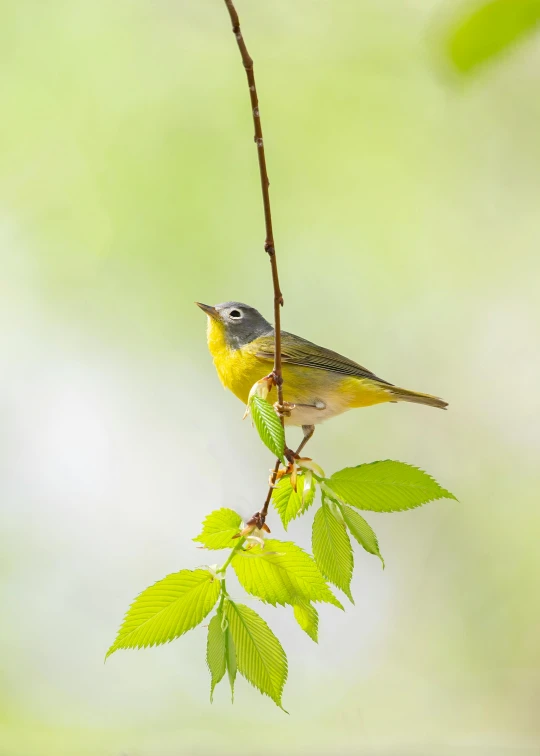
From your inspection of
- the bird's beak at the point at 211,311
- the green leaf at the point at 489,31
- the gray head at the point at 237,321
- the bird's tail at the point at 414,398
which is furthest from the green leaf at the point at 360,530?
the bird's beak at the point at 211,311

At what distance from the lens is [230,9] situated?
3.95 ft

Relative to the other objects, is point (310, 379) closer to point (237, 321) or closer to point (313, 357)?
point (313, 357)

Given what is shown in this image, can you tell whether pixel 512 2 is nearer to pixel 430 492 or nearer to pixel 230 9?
pixel 230 9

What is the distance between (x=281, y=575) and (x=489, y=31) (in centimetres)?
128

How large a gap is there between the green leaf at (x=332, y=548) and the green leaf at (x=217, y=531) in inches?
8.2

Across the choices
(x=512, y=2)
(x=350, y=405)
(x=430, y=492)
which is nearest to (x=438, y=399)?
(x=350, y=405)

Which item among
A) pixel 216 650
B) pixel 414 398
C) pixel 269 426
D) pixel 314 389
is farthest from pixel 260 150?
pixel 414 398

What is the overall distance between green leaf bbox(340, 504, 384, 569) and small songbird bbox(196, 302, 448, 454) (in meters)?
1.88

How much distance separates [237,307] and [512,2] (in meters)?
3.59

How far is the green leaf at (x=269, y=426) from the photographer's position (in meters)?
1.46

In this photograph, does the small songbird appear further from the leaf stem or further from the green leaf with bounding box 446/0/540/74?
the green leaf with bounding box 446/0/540/74

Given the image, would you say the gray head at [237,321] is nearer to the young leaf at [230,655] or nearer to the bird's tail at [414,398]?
the bird's tail at [414,398]

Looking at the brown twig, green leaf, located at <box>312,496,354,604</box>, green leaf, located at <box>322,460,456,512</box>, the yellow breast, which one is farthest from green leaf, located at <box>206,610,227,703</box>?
the yellow breast

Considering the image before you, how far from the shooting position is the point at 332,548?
1.62 metres
